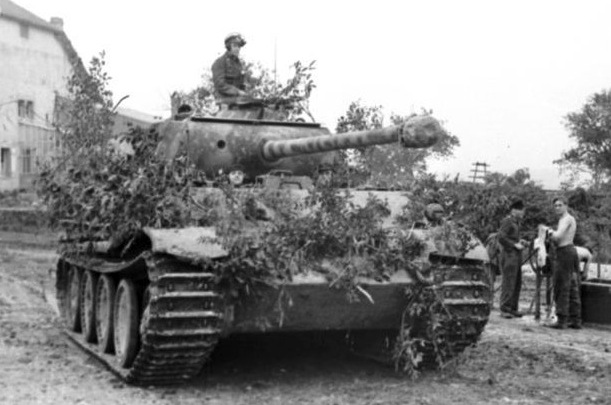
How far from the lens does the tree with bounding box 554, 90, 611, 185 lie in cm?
5550

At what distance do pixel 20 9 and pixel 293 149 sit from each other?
39910 millimetres

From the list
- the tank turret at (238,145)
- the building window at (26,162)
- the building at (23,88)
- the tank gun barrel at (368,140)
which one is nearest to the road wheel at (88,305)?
the tank turret at (238,145)

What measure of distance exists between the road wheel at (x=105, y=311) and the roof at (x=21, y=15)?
118 ft

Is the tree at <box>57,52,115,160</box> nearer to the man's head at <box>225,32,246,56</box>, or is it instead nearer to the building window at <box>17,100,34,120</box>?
the man's head at <box>225,32,246,56</box>

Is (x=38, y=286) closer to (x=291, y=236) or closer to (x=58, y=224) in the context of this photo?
(x=58, y=224)

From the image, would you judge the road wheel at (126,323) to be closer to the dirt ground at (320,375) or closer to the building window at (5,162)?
the dirt ground at (320,375)

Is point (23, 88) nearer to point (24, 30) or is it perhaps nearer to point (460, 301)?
point (24, 30)

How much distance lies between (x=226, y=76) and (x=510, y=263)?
4616mm

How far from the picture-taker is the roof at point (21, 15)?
4450cm

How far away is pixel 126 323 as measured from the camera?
9.23 m

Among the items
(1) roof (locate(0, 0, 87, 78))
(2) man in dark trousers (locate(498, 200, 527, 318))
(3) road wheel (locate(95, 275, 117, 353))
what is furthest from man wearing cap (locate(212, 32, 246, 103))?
(1) roof (locate(0, 0, 87, 78))

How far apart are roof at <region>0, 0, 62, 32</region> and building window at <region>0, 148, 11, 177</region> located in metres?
5.61

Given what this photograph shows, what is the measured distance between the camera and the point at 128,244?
8.93 metres

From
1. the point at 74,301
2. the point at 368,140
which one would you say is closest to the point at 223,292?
the point at 368,140
